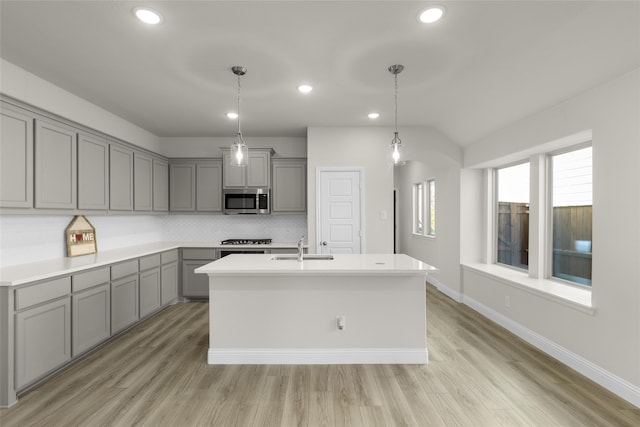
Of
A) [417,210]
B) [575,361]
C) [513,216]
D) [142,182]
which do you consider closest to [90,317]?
[142,182]

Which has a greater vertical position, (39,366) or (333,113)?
(333,113)

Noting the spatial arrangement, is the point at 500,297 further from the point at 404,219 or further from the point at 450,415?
the point at 404,219

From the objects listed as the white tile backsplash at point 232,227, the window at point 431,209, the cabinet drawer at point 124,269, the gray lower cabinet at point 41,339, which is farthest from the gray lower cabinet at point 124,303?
the window at point 431,209

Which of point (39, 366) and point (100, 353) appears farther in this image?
point (100, 353)

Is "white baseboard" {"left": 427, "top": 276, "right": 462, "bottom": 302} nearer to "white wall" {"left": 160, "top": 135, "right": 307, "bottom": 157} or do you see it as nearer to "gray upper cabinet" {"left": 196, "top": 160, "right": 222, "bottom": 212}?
"white wall" {"left": 160, "top": 135, "right": 307, "bottom": 157}

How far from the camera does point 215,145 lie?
548cm

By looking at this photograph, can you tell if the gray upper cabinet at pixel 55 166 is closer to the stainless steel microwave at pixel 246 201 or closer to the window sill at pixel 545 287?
the stainless steel microwave at pixel 246 201

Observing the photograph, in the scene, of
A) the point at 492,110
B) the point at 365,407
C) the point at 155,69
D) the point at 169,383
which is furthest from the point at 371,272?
the point at 155,69

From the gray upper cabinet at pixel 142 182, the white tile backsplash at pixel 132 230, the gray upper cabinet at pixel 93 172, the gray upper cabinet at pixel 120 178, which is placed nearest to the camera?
the white tile backsplash at pixel 132 230

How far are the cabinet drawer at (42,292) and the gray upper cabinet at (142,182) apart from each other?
1.77 m

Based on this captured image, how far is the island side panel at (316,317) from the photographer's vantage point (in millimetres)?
2908

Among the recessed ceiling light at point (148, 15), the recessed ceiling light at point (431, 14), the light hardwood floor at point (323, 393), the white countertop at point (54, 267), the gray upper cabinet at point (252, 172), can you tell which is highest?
the recessed ceiling light at point (148, 15)

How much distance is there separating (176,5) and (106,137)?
7.84 feet

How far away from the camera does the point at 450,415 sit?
2152mm
